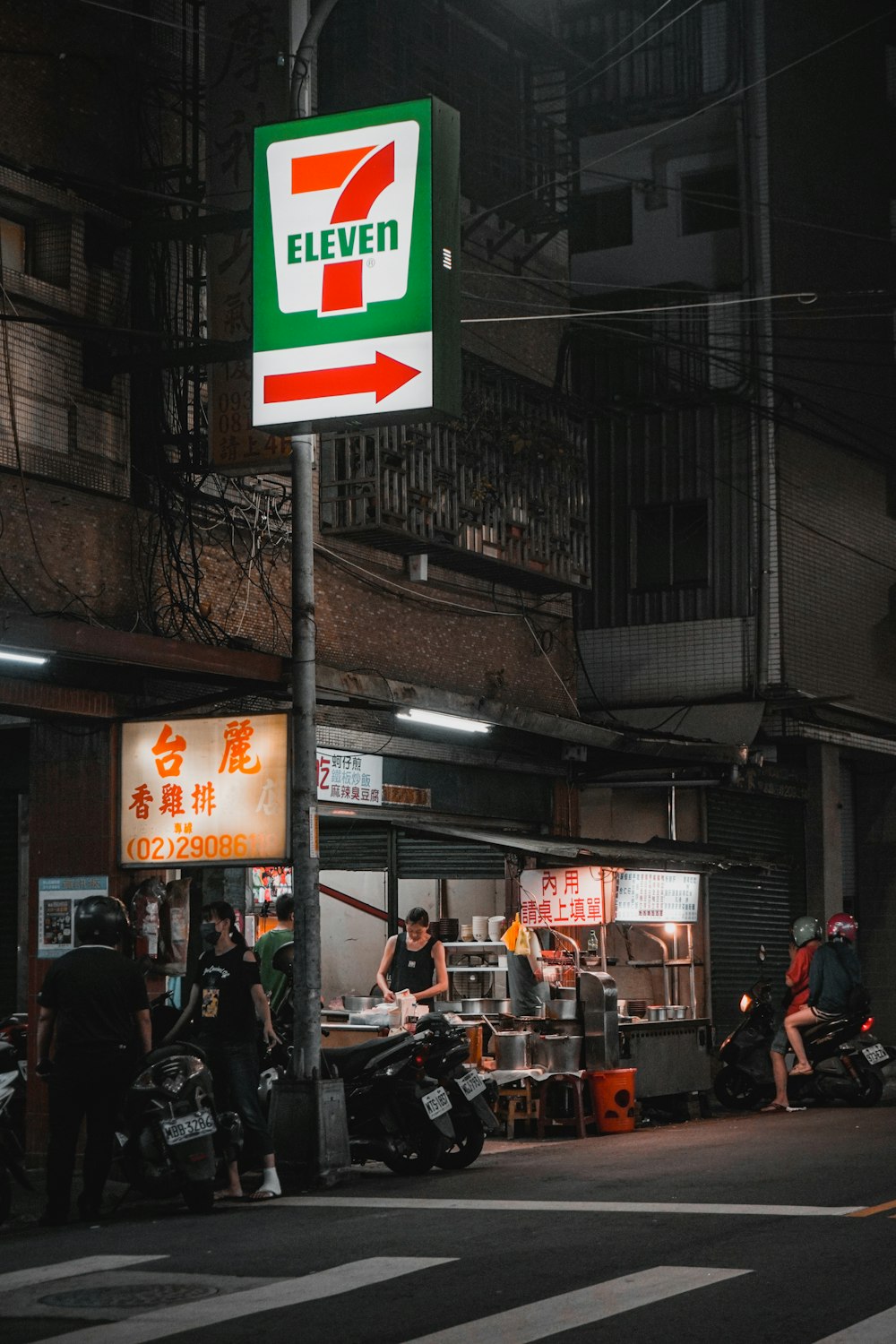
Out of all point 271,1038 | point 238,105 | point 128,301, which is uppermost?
point 238,105

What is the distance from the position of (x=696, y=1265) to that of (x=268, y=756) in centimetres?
628

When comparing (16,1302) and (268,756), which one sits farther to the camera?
(268,756)

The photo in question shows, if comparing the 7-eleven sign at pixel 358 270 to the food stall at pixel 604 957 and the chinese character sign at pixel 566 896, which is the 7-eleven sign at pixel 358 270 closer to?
the food stall at pixel 604 957

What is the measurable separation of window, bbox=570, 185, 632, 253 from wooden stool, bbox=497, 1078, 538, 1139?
47.3 ft

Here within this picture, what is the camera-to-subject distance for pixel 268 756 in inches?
555

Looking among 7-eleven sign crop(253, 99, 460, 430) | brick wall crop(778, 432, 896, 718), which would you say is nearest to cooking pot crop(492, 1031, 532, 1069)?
7-eleven sign crop(253, 99, 460, 430)

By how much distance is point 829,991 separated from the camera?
1939 centimetres

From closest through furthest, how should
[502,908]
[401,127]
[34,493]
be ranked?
[401,127] < [34,493] < [502,908]

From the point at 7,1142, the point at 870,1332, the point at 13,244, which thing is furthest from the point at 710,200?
the point at 870,1332

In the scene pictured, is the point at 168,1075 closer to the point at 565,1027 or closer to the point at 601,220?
the point at 565,1027

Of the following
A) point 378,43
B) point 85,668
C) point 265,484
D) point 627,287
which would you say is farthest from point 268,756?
point 627,287

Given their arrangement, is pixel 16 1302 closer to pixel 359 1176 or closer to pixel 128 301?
pixel 359 1176

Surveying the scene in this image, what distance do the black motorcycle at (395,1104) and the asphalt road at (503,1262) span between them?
9.2 inches

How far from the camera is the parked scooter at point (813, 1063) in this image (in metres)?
19.4
